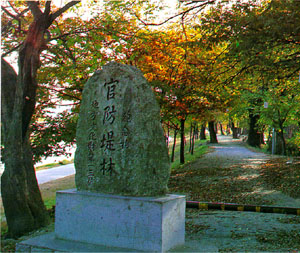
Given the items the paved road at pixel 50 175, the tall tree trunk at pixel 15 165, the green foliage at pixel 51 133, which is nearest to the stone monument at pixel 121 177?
the tall tree trunk at pixel 15 165

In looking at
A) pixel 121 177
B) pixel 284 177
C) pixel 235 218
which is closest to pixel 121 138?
pixel 121 177

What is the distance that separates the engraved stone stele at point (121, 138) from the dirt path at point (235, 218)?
1277mm

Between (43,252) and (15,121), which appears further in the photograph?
(15,121)

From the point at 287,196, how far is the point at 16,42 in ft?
39.8

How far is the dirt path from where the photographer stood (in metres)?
6.09

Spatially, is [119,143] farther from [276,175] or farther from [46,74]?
[276,175]

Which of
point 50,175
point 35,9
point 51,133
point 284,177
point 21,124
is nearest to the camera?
point 21,124

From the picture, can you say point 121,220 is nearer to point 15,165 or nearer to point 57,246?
point 57,246

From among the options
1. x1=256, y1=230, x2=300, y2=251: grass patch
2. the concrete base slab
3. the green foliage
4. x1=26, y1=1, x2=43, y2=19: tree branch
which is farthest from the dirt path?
x1=26, y1=1, x2=43, y2=19: tree branch

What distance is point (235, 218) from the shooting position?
8.77 m

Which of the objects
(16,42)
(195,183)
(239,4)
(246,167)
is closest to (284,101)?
(246,167)

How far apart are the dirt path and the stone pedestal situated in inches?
22.6

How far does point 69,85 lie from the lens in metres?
15.1

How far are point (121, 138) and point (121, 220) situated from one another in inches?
49.1
